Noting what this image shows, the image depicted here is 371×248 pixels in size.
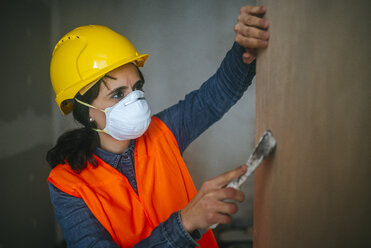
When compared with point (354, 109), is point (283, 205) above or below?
below

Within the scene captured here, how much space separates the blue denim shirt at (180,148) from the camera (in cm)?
82

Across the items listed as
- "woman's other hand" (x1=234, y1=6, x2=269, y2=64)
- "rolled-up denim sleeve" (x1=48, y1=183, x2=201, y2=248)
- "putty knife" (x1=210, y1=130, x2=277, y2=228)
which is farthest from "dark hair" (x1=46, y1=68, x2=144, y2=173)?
"putty knife" (x1=210, y1=130, x2=277, y2=228)

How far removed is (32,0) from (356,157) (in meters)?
2.51

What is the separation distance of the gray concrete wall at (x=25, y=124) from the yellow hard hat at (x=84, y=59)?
803mm

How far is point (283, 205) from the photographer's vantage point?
1.66 feet

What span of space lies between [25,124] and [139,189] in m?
1.35

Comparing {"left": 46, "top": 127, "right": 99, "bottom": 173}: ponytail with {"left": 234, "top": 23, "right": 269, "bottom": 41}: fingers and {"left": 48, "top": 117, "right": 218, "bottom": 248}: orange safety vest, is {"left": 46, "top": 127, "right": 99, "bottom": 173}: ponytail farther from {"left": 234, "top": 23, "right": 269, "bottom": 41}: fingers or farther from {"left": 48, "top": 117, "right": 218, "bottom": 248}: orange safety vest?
{"left": 234, "top": 23, "right": 269, "bottom": 41}: fingers

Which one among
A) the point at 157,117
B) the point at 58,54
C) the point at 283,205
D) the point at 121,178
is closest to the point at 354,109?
the point at 283,205

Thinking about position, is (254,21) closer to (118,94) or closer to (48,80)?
(118,94)

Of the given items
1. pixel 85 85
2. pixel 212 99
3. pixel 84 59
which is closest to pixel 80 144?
pixel 85 85

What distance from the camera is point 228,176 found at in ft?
2.10

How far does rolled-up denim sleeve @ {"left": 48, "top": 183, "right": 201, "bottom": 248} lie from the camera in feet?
2.60

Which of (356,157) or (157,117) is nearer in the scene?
(356,157)

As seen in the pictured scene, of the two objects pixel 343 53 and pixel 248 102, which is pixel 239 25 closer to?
pixel 343 53
